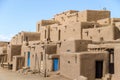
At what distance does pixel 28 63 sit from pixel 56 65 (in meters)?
7.83

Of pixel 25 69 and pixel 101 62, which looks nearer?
pixel 101 62

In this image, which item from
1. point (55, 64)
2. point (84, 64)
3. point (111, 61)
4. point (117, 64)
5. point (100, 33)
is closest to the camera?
point (117, 64)

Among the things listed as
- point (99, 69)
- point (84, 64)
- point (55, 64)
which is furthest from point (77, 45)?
point (84, 64)

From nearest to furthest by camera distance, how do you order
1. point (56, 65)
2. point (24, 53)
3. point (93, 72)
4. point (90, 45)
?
1. point (93, 72)
2. point (90, 45)
3. point (56, 65)
4. point (24, 53)

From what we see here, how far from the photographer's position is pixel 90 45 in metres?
24.2

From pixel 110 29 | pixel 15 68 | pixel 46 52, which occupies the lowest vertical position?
pixel 15 68

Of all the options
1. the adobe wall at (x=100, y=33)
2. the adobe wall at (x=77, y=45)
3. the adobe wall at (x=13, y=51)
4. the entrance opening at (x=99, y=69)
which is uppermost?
the adobe wall at (x=100, y=33)

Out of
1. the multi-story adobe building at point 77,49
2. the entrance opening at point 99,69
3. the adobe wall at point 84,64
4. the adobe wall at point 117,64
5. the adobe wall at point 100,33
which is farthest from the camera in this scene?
the adobe wall at point 100,33

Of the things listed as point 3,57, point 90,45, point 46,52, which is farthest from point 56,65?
point 3,57

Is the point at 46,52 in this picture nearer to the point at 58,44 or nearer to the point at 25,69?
the point at 58,44

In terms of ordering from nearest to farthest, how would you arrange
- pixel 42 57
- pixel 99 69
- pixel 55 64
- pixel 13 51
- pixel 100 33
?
pixel 99 69 < pixel 55 64 < pixel 100 33 < pixel 42 57 < pixel 13 51

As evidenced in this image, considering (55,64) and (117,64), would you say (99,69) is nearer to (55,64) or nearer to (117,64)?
(117,64)

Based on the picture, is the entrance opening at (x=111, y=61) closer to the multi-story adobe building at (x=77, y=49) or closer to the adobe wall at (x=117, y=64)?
the multi-story adobe building at (x=77, y=49)

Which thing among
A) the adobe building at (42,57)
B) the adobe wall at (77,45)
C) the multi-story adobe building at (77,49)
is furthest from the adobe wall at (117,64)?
the adobe building at (42,57)
